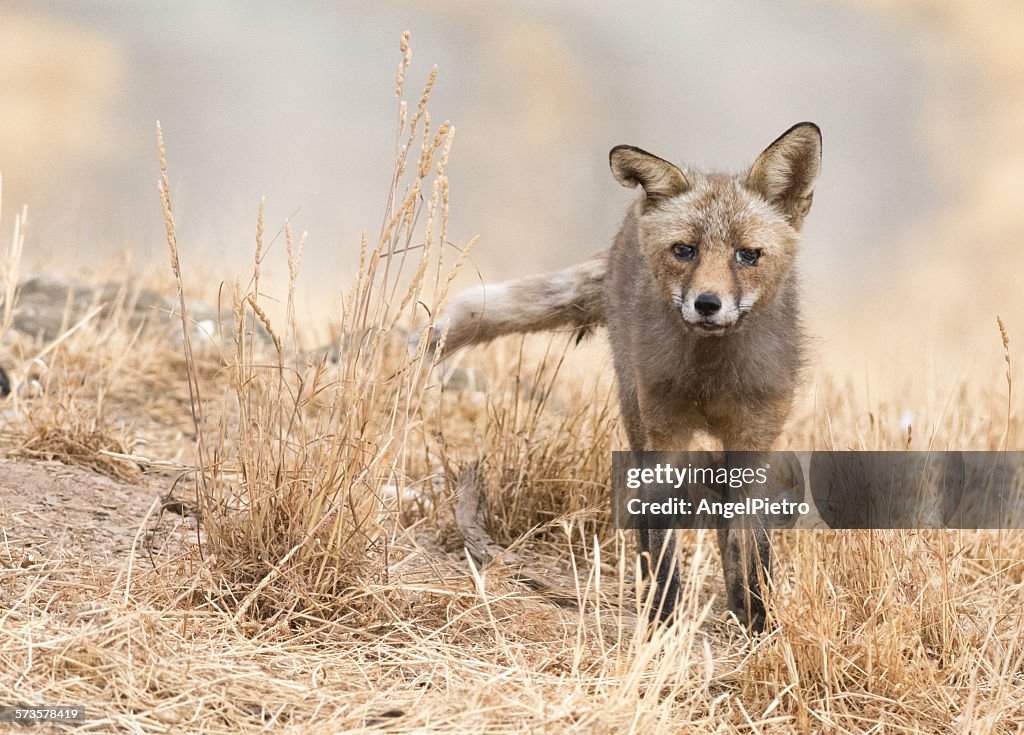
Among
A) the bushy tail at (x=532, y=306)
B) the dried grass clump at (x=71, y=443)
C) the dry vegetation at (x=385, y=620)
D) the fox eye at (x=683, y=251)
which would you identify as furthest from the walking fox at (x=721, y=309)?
→ the dried grass clump at (x=71, y=443)

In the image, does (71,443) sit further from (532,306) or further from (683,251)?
(683,251)

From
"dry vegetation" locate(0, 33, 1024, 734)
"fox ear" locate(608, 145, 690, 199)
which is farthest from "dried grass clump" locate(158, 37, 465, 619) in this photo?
"fox ear" locate(608, 145, 690, 199)

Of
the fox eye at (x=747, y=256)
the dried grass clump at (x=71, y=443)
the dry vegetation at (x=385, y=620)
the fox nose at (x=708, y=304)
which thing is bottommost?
the dry vegetation at (x=385, y=620)

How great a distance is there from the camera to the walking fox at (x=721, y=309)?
3271 mm

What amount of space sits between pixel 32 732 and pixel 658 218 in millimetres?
2466

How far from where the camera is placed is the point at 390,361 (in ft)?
21.0

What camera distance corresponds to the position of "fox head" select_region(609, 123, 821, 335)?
320 centimetres

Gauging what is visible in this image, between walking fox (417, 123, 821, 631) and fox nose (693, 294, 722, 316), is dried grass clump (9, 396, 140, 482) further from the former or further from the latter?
fox nose (693, 294, 722, 316)

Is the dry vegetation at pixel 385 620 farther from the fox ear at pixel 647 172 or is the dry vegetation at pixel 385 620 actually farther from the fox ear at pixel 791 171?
the fox ear at pixel 791 171

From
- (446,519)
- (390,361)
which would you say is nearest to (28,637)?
(446,519)

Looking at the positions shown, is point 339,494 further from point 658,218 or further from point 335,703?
point 658,218

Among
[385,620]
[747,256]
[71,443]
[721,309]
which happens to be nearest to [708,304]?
[721,309]

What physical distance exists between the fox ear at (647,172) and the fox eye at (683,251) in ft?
0.95

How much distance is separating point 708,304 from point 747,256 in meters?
0.28
